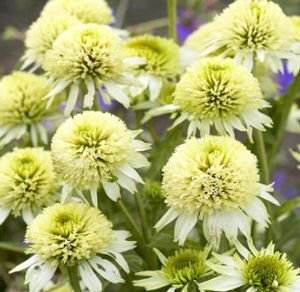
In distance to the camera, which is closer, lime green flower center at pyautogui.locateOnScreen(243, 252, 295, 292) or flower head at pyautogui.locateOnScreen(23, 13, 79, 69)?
lime green flower center at pyautogui.locateOnScreen(243, 252, 295, 292)

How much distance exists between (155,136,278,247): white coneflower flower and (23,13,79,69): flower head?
1.14 ft

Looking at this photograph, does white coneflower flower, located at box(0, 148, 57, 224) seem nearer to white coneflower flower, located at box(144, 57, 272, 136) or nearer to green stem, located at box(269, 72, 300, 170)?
white coneflower flower, located at box(144, 57, 272, 136)

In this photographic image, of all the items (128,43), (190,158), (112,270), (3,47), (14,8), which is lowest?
(112,270)

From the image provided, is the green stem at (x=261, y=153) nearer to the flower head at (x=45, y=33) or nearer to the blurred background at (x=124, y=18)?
the flower head at (x=45, y=33)

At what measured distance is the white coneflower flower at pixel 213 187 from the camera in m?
0.71

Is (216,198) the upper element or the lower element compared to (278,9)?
lower

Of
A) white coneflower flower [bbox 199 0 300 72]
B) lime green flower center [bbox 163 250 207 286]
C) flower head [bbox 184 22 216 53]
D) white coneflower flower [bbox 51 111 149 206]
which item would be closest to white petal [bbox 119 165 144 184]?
white coneflower flower [bbox 51 111 149 206]

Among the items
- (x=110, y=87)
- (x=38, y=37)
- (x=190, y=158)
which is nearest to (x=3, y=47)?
(x=38, y=37)

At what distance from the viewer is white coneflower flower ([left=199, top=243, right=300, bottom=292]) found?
70cm

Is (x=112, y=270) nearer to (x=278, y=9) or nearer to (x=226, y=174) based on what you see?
(x=226, y=174)

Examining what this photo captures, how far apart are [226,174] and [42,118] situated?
1.31 feet

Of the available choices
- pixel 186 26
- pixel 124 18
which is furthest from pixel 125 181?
pixel 124 18

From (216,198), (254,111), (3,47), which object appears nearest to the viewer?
(216,198)

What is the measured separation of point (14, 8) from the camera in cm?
296
